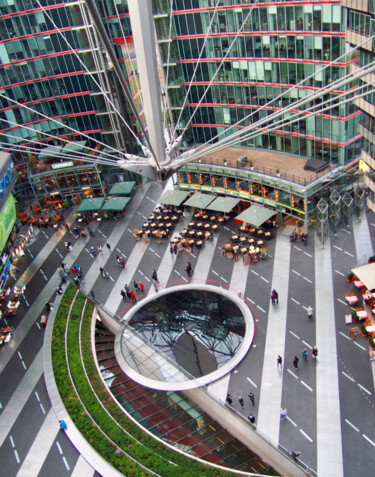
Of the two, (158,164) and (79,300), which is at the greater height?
(158,164)

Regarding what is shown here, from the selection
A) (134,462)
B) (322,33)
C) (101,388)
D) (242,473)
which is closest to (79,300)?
(101,388)

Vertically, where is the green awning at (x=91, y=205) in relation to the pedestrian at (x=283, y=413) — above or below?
above

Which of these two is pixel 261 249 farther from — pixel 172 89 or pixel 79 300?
pixel 172 89

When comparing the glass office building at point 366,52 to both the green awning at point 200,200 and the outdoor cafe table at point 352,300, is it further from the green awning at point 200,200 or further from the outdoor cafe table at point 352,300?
the green awning at point 200,200

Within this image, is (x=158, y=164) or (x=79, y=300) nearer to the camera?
(x=158, y=164)

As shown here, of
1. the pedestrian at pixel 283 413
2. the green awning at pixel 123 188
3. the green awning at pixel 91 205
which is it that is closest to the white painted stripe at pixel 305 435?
the pedestrian at pixel 283 413

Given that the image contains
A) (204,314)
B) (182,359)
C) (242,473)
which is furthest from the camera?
(204,314)
